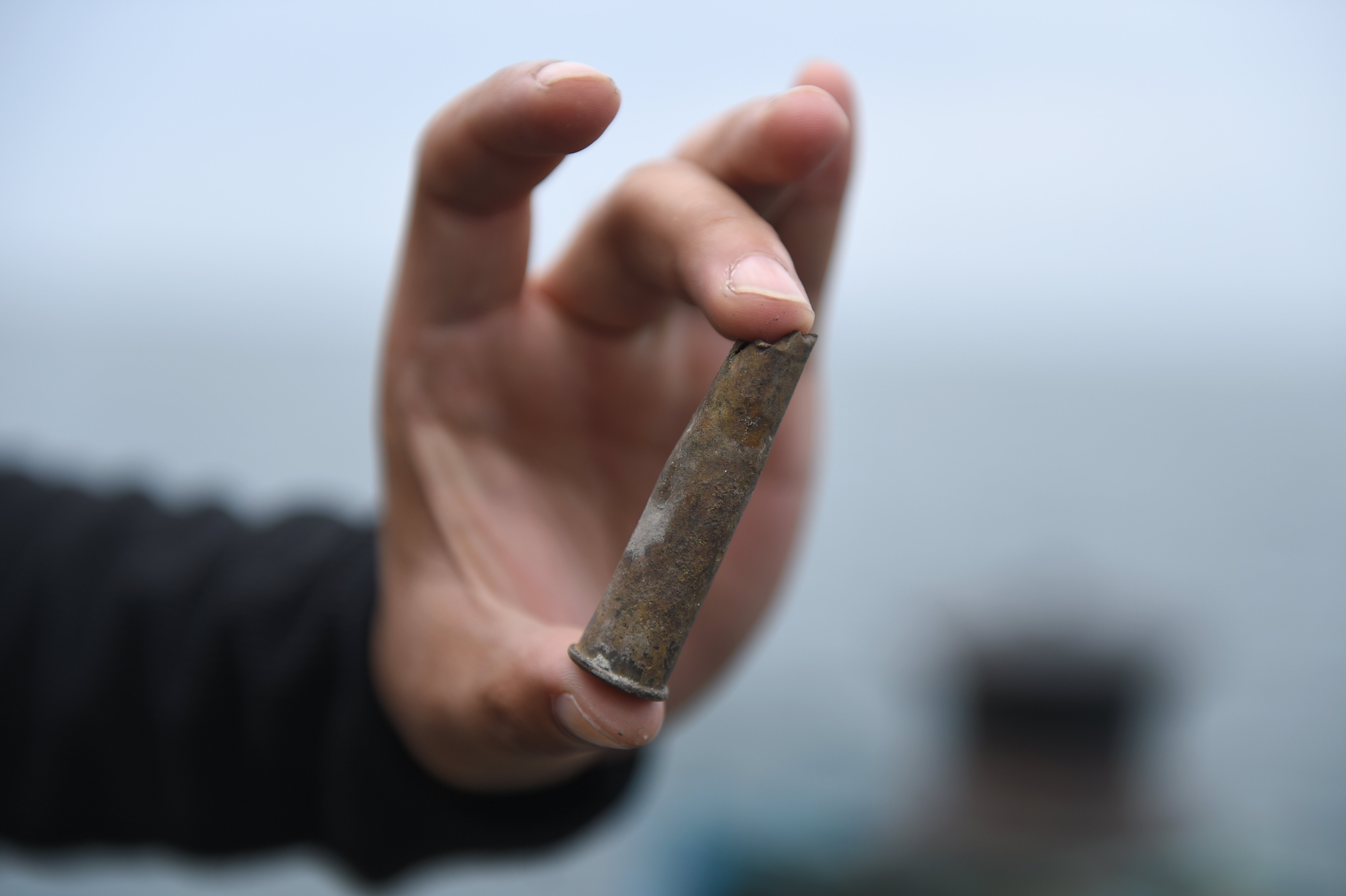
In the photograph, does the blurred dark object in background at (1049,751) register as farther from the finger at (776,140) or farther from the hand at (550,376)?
the finger at (776,140)

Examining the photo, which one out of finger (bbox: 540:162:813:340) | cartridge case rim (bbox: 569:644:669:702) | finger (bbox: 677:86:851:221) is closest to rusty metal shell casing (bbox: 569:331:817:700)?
cartridge case rim (bbox: 569:644:669:702)

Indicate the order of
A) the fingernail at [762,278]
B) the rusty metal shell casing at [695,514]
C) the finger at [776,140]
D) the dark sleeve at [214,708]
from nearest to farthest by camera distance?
the fingernail at [762,278], the rusty metal shell casing at [695,514], the finger at [776,140], the dark sleeve at [214,708]

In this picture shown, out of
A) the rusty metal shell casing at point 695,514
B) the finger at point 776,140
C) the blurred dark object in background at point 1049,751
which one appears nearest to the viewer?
the rusty metal shell casing at point 695,514

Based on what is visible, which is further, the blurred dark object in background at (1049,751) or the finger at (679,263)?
the blurred dark object in background at (1049,751)

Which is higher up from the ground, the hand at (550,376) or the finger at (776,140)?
the finger at (776,140)

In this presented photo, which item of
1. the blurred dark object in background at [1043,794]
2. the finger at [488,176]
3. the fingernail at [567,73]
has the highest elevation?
the fingernail at [567,73]

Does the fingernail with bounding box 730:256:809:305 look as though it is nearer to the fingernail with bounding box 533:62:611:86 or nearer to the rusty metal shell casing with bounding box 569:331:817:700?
the rusty metal shell casing with bounding box 569:331:817:700

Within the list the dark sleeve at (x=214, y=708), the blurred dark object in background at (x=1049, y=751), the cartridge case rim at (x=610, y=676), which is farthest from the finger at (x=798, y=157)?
the blurred dark object in background at (x=1049, y=751)

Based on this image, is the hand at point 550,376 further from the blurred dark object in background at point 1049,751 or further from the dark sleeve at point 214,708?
the blurred dark object in background at point 1049,751
